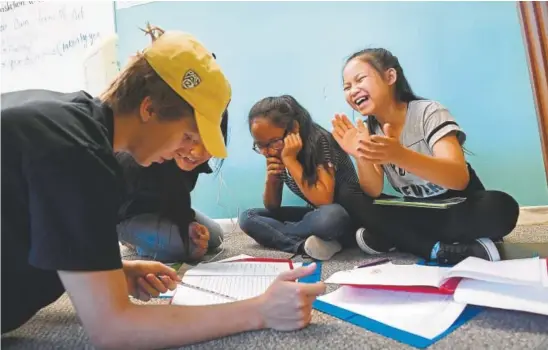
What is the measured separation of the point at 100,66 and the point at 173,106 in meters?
1.14

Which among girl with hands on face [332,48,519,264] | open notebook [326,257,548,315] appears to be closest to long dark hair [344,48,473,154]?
girl with hands on face [332,48,519,264]

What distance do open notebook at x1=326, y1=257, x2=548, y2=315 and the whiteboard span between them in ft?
4.49

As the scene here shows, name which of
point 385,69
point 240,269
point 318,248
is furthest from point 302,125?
point 240,269

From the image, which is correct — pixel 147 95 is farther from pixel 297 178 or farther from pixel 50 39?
pixel 50 39

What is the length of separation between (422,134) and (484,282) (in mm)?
481

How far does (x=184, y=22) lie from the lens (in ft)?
5.29

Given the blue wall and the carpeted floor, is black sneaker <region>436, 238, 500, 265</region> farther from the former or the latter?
the blue wall

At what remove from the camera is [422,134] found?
1.04m

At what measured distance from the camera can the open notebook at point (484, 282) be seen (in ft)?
1.88

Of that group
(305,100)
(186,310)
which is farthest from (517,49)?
(186,310)

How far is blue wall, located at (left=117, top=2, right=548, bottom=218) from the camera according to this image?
139cm

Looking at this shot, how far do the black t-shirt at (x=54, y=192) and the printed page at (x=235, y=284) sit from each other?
294 millimetres

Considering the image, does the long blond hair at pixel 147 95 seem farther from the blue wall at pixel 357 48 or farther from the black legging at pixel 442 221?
the blue wall at pixel 357 48

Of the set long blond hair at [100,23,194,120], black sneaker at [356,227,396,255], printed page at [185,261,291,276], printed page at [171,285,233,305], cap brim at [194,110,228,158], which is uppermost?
long blond hair at [100,23,194,120]
